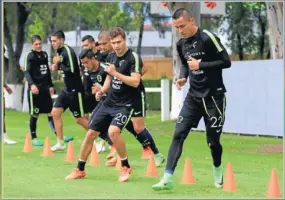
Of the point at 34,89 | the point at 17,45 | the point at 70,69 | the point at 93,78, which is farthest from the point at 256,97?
the point at 17,45

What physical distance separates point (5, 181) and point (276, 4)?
10227mm

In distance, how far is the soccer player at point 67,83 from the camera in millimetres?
12770

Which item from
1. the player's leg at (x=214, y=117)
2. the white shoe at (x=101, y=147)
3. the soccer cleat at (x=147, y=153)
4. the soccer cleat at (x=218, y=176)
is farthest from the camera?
the white shoe at (x=101, y=147)

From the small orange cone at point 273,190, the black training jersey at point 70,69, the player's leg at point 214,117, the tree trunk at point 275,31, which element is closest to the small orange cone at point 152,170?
the player's leg at point 214,117

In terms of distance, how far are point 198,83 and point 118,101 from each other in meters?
1.28

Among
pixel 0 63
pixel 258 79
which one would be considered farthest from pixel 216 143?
pixel 258 79

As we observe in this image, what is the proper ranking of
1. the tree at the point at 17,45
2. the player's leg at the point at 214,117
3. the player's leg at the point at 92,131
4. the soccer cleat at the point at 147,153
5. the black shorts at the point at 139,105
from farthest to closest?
the tree at the point at 17,45, the soccer cleat at the point at 147,153, the black shorts at the point at 139,105, the player's leg at the point at 92,131, the player's leg at the point at 214,117

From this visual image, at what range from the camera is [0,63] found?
28.2 feet

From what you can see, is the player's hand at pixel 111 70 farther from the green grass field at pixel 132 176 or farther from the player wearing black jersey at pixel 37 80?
the player wearing black jersey at pixel 37 80

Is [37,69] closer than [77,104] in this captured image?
No

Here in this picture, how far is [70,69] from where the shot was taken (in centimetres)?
1287

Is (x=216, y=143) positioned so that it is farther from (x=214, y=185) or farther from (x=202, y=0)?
(x=202, y=0)

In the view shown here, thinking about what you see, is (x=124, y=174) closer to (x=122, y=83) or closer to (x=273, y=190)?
(x=122, y=83)

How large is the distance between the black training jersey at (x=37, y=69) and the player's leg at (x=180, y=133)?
5840 mm
